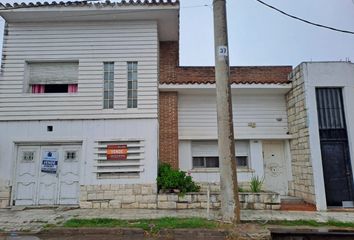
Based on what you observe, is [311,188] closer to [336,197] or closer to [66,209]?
[336,197]

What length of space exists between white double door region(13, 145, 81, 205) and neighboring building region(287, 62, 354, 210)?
7999mm

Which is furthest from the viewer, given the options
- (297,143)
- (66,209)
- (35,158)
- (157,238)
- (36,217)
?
(297,143)

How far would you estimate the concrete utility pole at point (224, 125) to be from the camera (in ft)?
21.4

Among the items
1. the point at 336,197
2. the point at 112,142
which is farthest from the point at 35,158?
the point at 336,197

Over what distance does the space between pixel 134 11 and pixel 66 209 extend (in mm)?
7074

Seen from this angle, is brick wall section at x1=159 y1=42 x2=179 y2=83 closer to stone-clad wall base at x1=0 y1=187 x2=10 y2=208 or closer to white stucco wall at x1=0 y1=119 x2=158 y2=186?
white stucco wall at x1=0 y1=119 x2=158 y2=186

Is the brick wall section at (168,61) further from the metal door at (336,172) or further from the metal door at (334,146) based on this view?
the metal door at (336,172)

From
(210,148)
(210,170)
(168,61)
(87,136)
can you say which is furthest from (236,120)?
(87,136)

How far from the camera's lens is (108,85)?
9.62m

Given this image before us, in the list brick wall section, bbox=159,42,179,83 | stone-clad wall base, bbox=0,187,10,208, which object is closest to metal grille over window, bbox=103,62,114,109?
brick wall section, bbox=159,42,179,83

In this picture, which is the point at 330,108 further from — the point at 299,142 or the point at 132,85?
the point at 132,85

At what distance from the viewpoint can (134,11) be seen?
30.9 ft

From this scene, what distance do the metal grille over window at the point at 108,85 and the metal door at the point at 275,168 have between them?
6461 mm

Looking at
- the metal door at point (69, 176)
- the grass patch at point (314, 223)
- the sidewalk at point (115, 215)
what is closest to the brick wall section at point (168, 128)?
the sidewalk at point (115, 215)
